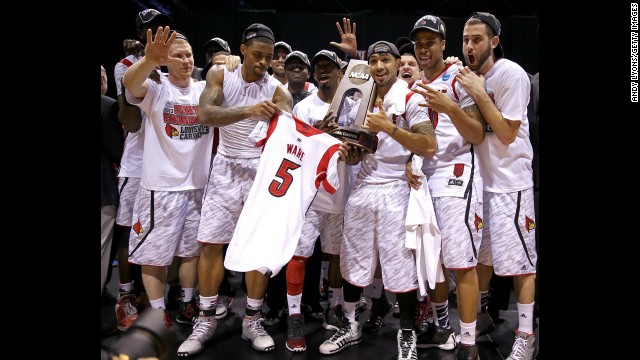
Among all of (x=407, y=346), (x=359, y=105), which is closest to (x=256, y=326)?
(x=407, y=346)

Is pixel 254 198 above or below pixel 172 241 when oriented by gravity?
above

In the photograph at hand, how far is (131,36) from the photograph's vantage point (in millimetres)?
6504

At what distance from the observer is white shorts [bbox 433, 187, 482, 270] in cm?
288

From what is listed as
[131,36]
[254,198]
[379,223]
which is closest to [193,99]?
[254,198]

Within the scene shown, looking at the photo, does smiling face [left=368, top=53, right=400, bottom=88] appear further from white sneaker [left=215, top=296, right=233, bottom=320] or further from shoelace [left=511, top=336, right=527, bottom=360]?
white sneaker [left=215, top=296, right=233, bottom=320]

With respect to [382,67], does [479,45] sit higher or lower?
higher

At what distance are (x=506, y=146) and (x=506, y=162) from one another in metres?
0.10

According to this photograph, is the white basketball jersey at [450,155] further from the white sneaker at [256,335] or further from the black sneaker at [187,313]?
the black sneaker at [187,313]

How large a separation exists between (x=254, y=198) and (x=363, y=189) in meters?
0.71

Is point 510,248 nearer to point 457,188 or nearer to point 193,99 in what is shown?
point 457,188

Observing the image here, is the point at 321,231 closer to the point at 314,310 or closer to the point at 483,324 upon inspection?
the point at 314,310

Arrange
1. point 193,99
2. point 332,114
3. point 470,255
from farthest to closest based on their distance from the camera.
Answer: point 193,99
point 332,114
point 470,255

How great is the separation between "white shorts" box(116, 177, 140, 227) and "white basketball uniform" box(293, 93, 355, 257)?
1.40 meters

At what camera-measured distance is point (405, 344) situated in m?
2.99
